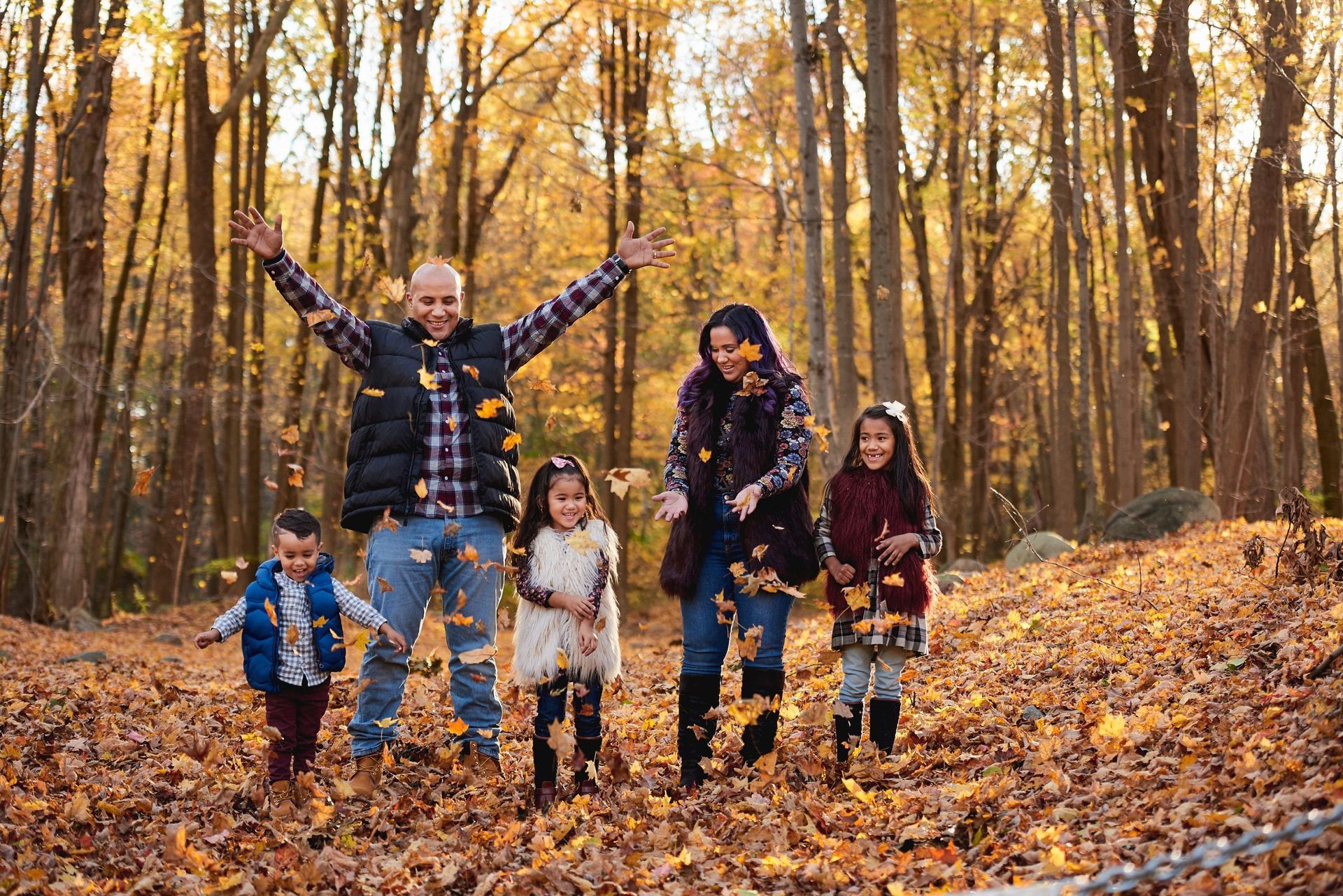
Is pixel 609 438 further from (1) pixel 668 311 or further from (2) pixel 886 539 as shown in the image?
(2) pixel 886 539

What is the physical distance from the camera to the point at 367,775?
5328 millimetres

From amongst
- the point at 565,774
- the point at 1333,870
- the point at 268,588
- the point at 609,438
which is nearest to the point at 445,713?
the point at 565,774

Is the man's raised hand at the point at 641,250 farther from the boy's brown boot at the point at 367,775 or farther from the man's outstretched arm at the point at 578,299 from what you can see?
the boy's brown boot at the point at 367,775

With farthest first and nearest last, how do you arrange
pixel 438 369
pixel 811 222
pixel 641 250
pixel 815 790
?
pixel 811 222 < pixel 641 250 < pixel 438 369 < pixel 815 790

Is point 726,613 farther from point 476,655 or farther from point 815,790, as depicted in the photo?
point 476,655

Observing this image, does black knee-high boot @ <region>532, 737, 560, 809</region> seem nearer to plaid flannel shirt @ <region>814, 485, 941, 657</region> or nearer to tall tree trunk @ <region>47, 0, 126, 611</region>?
plaid flannel shirt @ <region>814, 485, 941, 657</region>

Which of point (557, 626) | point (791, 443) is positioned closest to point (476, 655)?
point (557, 626)

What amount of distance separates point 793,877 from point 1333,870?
1665mm

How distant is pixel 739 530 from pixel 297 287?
229 cm

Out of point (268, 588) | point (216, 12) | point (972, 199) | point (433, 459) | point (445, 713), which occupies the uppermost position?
point (216, 12)

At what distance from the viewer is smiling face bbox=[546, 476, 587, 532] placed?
17.0ft

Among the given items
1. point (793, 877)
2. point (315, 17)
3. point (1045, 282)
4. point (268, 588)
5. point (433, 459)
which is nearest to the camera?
point (793, 877)

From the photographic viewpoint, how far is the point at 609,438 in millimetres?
18359

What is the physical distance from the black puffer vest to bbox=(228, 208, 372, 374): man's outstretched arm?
0.18 m
